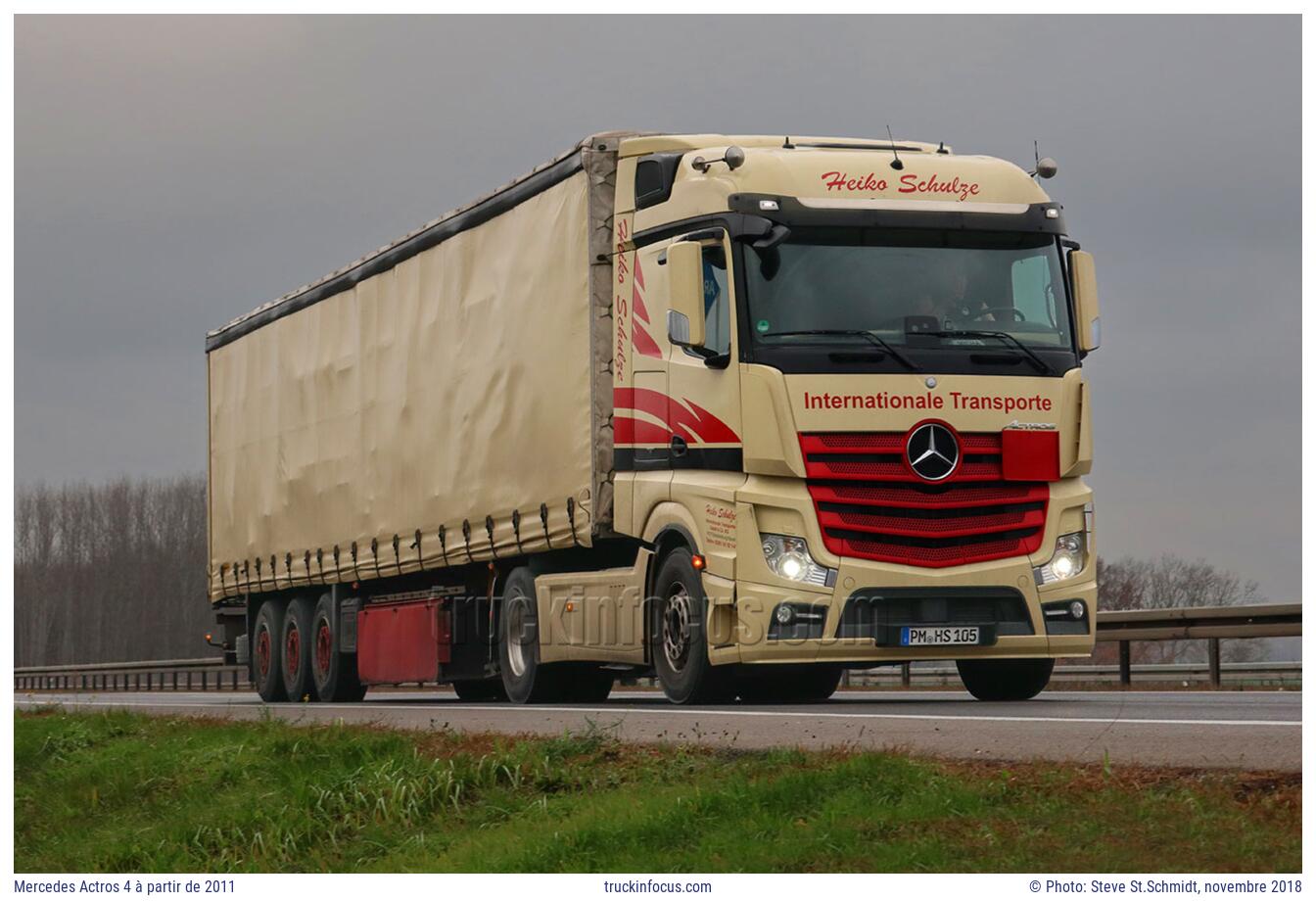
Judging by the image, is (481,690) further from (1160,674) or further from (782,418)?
(782,418)

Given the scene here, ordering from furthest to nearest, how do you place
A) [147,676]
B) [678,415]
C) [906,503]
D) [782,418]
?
[147,676], [678,415], [906,503], [782,418]

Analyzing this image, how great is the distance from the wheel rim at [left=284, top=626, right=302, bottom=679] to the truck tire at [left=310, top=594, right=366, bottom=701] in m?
0.39

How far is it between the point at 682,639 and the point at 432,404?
17.6 feet

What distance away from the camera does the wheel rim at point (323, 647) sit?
24375 millimetres

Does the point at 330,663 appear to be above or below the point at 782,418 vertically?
below

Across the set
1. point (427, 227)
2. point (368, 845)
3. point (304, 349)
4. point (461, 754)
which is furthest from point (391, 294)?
point (368, 845)

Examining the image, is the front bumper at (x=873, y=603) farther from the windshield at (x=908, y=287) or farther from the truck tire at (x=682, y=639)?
the windshield at (x=908, y=287)

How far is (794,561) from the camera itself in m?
15.8

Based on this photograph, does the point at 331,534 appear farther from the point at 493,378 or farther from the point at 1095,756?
the point at 1095,756

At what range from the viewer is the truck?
15.8 meters

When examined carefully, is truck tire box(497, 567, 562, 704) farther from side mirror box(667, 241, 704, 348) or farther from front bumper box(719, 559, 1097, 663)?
side mirror box(667, 241, 704, 348)

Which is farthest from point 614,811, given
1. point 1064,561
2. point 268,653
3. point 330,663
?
point 268,653

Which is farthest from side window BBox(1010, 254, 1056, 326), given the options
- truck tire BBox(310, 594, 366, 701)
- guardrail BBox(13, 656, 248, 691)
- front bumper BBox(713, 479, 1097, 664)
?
guardrail BBox(13, 656, 248, 691)

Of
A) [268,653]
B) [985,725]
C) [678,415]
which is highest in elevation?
[678,415]
